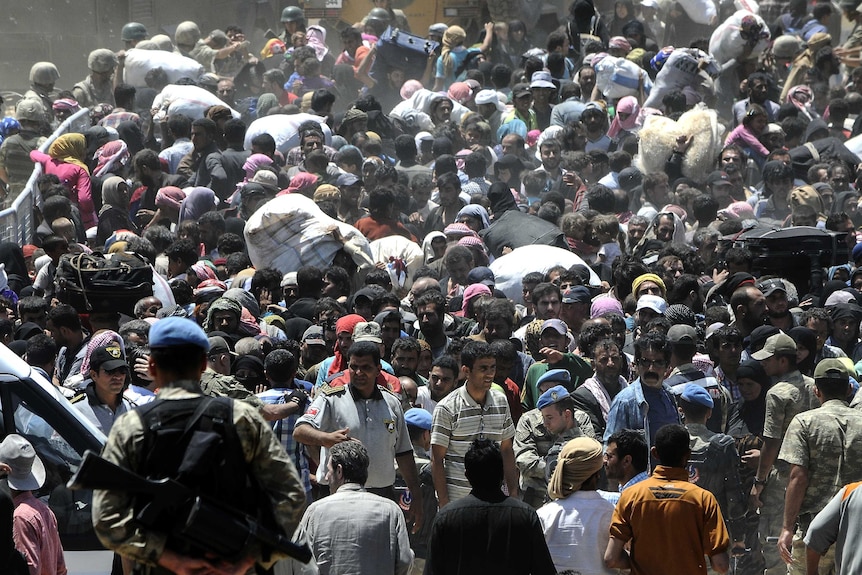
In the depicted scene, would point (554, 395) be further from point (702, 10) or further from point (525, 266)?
point (702, 10)

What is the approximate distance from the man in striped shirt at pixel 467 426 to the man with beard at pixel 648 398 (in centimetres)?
57

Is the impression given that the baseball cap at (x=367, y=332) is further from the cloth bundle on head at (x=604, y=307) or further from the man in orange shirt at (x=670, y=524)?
the man in orange shirt at (x=670, y=524)

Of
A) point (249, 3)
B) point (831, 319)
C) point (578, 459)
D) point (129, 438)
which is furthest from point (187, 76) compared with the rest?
point (129, 438)

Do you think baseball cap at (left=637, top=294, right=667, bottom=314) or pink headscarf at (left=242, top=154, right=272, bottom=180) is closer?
baseball cap at (left=637, top=294, right=667, bottom=314)

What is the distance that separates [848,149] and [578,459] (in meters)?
10.1

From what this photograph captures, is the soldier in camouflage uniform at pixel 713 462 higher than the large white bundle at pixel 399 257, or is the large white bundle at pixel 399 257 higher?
the soldier in camouflage uniform at pixel 713 462

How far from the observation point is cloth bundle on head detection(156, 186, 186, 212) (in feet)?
43.5

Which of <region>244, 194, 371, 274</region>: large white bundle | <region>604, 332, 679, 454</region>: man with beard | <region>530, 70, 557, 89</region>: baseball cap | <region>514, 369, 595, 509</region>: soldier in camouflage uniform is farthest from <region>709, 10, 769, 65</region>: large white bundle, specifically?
<region>514, 369, 595, 509</region>: soldier in camouflage uniform

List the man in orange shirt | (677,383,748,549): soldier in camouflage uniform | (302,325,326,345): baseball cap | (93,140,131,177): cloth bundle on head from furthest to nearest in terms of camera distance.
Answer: (93,140,131,177): cloth bundle on head → (302,325,326,345): baseball cap → (677,383,748,549): soldier in camouflage uniform → the man in orange shirt

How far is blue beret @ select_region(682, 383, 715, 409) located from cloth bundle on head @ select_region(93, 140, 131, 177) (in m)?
8.51

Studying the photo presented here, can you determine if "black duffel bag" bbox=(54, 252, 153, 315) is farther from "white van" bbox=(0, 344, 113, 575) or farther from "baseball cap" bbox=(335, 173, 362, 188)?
"baseball cap" bbox=(335, 173, 362, 188)

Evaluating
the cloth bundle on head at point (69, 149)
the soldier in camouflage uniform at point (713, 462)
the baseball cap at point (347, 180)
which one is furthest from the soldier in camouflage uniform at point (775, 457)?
the cloth bundle on head at point (69, 149)

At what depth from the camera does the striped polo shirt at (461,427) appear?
7410 millimetres

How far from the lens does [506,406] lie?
7535 mm
